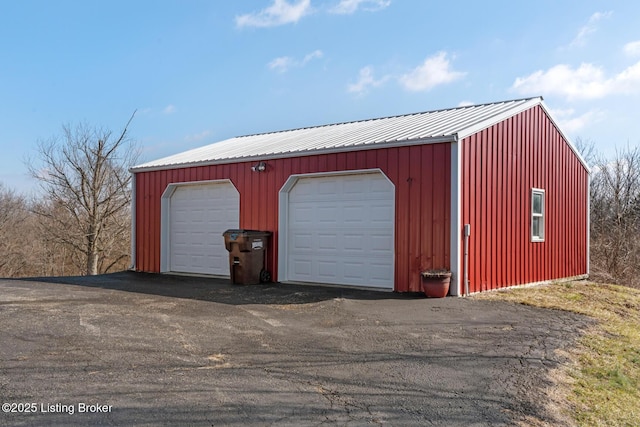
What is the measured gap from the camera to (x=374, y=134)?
1144cm

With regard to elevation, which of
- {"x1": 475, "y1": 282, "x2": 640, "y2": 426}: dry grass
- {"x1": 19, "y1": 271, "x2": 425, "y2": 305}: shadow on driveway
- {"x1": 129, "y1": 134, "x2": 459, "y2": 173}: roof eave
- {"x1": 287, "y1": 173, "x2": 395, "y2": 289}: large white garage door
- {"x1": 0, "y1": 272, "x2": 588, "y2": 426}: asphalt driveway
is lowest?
{"x1": 475, "y1": 282, "x2": 640, "y2": 426}: dry grass

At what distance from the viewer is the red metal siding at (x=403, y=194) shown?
9.21 metres

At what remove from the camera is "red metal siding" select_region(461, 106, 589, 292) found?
9.65 m

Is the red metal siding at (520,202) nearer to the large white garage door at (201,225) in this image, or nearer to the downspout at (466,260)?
the downspout at (466,260)

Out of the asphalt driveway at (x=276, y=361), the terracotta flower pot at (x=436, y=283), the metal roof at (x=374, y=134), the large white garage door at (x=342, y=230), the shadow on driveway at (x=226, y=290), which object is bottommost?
the shadow on driveway at (x=226, y=290)

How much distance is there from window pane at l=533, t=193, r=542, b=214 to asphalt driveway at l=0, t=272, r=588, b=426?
416 centimetres

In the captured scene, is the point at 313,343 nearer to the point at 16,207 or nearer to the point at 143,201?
the point at 143,201

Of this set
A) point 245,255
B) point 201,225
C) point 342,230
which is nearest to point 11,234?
point 201,225

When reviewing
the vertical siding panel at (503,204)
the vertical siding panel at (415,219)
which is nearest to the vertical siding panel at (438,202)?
the vertical siding panel at (415,219)

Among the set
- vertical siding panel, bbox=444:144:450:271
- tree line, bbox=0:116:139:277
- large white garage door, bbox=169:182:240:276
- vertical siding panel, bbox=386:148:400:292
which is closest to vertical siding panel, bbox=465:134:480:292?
vertical siding panel, bbox=444:144:450:271

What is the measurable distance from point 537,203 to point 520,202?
0.99 m

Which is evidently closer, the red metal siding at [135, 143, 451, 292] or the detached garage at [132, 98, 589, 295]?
the red metal siding at [135, 143, 451, 292]

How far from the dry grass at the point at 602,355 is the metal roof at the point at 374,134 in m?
3.22

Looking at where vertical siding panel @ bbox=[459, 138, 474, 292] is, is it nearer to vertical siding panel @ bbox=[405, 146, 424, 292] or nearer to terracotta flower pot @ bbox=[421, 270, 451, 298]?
terracotta flower pot @ bbox=[421, 270, 451, 298]
